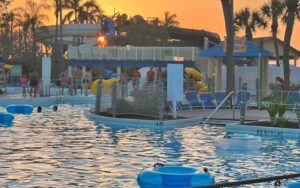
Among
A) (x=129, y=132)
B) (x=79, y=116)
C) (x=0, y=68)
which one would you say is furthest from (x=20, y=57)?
(x=129, y=132)

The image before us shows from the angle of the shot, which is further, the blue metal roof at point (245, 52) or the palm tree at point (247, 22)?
the palm tree at point (247, 22)

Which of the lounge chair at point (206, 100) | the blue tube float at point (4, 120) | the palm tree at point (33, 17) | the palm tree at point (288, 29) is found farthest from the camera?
the palm tree at point (33, 17)

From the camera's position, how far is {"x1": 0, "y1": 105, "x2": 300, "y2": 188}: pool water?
33.0 feet

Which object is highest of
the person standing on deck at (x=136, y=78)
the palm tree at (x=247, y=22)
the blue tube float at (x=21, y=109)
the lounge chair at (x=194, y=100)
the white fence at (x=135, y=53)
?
the palm tree at (x=247, y=22)

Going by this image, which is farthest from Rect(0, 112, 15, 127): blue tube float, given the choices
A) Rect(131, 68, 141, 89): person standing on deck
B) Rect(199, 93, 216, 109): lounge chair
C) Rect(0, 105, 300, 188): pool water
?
Rect(199, 93, 216, 109): lounge chair

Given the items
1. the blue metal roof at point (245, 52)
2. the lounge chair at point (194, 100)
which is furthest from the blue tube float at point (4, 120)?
the blue metal roof at point (245, 52)

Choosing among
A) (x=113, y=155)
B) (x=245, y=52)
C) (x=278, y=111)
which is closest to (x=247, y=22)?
(x=245, y=52)

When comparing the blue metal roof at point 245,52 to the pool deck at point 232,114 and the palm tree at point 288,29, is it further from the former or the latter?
the pool deck at point 232,114

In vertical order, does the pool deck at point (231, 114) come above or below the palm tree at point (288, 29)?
below

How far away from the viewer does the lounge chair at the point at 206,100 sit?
84.9 ft

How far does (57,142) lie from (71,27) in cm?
5471

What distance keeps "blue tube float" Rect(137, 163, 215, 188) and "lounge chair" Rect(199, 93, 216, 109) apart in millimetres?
17483

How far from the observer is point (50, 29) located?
7144 centimetres

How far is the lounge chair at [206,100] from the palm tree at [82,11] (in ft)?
155
